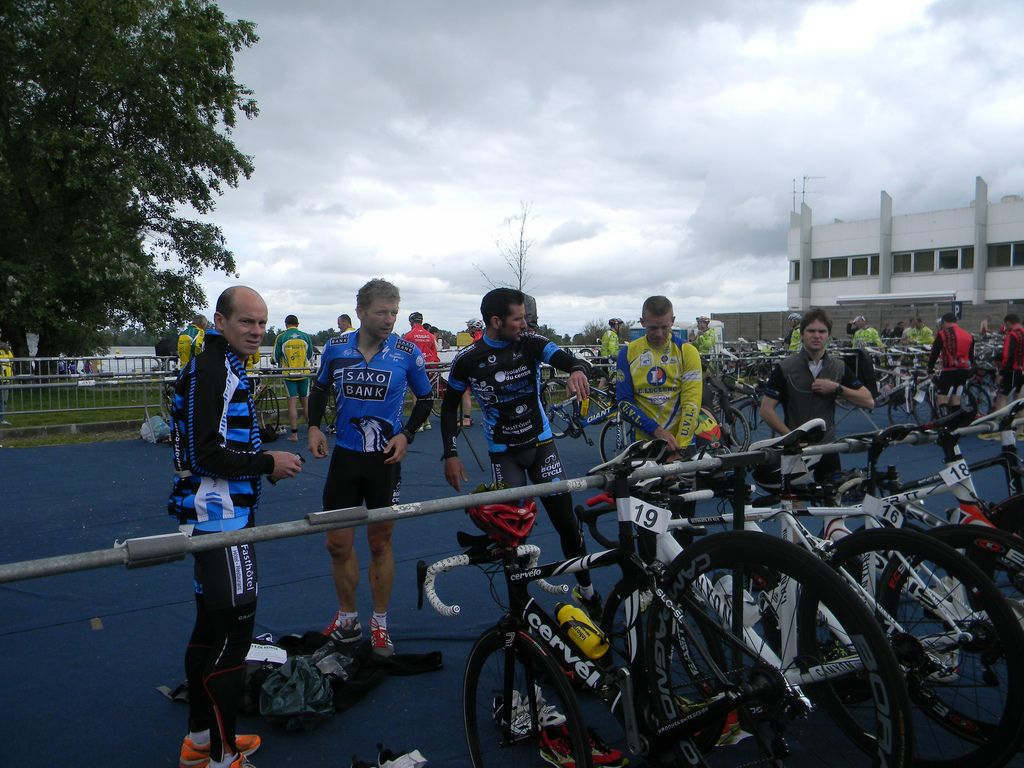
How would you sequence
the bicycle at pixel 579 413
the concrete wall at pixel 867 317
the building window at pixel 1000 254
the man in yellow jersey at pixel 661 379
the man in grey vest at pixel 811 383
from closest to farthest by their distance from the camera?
the man in grey vest at pixel 811 383 → the man in yellow jersey at pixel 661 379 → the bicycle at pixel 579 413 → the concrete wall at pixel 867 317 → the building window at pixel 1000 254

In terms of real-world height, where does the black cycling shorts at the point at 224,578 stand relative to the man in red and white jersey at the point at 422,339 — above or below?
below

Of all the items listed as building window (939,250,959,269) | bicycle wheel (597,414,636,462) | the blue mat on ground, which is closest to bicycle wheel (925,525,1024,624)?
the blue mat on ground

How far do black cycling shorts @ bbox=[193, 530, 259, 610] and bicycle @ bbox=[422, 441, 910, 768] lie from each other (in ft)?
2.64

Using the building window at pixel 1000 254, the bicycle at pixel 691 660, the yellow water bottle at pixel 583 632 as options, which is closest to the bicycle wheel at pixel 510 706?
the bicycle at pixel 691 660

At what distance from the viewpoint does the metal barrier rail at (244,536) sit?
5.95 ft

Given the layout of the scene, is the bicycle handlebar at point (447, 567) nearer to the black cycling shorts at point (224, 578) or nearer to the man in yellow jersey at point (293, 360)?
the black cycling shorts at point (224, 578)

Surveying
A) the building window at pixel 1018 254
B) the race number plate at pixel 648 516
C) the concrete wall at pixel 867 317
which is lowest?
the race number plate at pixel 648 516

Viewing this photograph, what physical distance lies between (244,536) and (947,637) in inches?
97.4

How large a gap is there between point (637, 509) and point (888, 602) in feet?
3.66

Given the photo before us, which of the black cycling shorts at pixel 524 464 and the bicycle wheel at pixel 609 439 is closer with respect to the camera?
the black cycling shorts at pixel 524 464

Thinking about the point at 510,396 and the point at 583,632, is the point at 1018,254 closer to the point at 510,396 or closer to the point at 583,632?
the point at 510,396

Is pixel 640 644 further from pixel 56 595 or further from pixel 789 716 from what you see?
pixel 56 595

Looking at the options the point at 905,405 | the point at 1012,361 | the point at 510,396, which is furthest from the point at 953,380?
the point at 510,396

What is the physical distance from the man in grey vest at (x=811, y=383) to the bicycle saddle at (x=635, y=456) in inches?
105
